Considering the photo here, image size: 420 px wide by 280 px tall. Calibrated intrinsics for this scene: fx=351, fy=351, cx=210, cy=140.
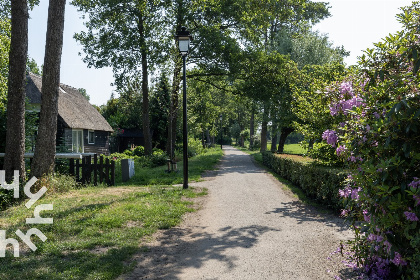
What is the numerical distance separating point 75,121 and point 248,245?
2501cm

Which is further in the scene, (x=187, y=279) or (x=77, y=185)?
(x=77, y=185)

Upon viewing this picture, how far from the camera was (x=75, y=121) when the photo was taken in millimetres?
28344

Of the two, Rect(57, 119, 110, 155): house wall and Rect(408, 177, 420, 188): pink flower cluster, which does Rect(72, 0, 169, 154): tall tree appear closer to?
Rect(57, 119, 110, 155): house wall

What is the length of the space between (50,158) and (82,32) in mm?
17346

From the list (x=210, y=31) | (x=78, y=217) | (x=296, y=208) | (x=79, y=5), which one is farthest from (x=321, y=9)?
(x=78, y=217)

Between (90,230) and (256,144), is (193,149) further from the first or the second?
(90,230)

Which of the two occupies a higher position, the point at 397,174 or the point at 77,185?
the point at 397,174

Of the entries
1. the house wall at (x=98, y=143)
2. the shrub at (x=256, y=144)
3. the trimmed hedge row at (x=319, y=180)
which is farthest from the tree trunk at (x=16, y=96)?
the shrub at (x=256, y=144)

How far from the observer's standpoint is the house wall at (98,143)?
31.6 metres

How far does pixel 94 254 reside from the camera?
5.62 meters

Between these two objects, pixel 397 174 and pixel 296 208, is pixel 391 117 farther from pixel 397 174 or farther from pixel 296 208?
pixel 296 208

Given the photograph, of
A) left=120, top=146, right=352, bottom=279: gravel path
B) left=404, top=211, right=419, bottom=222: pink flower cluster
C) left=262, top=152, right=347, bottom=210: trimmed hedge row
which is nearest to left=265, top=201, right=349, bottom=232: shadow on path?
left=120, top=146, right=352, bottom=279: gravel path

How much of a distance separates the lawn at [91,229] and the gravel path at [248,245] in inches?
16.0

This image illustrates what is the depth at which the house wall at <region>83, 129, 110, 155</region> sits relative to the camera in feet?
104
